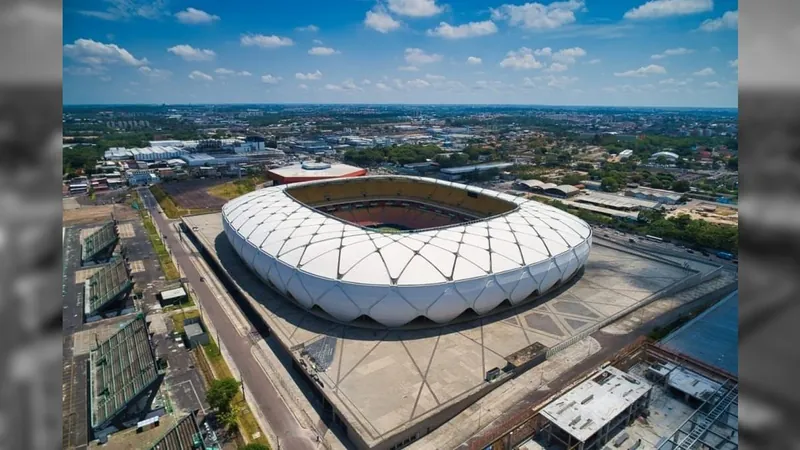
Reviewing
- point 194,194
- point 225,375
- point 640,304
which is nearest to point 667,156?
point 640,304

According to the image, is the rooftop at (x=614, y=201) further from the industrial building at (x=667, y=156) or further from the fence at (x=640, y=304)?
the industrial building at (x=667, y=156)

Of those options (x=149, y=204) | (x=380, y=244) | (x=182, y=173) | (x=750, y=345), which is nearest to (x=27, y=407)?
(x=750, y=345)

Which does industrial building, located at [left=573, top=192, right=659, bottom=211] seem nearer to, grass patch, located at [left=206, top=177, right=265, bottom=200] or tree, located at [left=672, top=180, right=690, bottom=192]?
tree, located at [left=672, top=180, right=690, bottom=192]

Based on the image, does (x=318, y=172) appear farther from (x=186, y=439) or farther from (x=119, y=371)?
(x=186, y=439)

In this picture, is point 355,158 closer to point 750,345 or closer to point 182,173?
point 182,173

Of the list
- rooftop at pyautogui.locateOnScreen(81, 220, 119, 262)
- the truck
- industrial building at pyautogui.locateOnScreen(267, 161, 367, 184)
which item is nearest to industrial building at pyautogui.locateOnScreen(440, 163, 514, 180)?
industrial building at pyautogui.locateOnScreen(267, 161, 367, 184)
